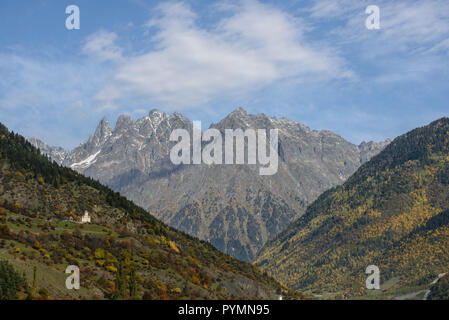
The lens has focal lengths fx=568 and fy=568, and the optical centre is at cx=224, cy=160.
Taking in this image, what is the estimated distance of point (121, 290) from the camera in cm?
19275
